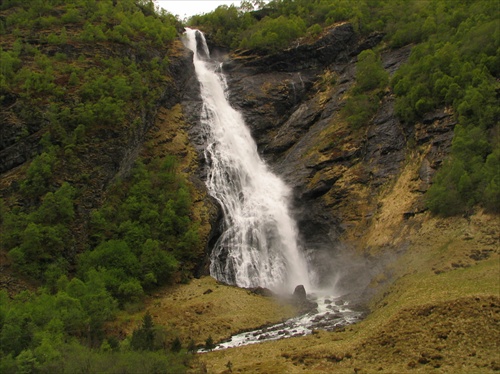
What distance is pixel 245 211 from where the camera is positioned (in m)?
48.2

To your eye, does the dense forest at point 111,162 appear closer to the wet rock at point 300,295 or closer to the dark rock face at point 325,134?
the dark rock face at point 325,134

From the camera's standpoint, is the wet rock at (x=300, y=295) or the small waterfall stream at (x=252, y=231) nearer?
the small waterfall stream at (x=252, y=231)

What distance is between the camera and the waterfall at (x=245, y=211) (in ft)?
139

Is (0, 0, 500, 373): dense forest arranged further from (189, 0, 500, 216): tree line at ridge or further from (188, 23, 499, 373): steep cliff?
(188, 23, 499, 373): steep cliff

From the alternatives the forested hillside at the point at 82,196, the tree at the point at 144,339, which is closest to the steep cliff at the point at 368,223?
the tree at the point at 144,339

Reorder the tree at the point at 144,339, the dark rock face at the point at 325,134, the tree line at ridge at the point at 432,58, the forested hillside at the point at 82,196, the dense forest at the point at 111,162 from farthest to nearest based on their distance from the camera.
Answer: the dark rock face at the point at 325,134
the tree line at ridge at the point at 432,58
the dense forest at the point at 111,162
the forested hillside at the point at 82,196
the tree at the point at 144,339

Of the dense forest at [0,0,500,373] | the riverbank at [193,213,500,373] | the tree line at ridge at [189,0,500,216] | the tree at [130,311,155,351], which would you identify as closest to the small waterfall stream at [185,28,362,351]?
the riverbank at [193,213,500,373]

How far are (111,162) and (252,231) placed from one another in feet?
46.2

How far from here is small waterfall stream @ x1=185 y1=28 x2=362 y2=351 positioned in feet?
103

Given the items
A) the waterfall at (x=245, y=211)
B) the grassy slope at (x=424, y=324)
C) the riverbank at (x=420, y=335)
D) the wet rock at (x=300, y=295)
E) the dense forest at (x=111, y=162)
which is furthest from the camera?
the waterfall at (x=245, y=211)

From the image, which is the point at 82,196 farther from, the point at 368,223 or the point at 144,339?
the point at 368,223

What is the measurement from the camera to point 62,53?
5053 centimetres

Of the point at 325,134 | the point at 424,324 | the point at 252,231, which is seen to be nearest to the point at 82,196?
the point at 252,231

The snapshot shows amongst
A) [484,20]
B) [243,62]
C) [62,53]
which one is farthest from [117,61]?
[484,20]
